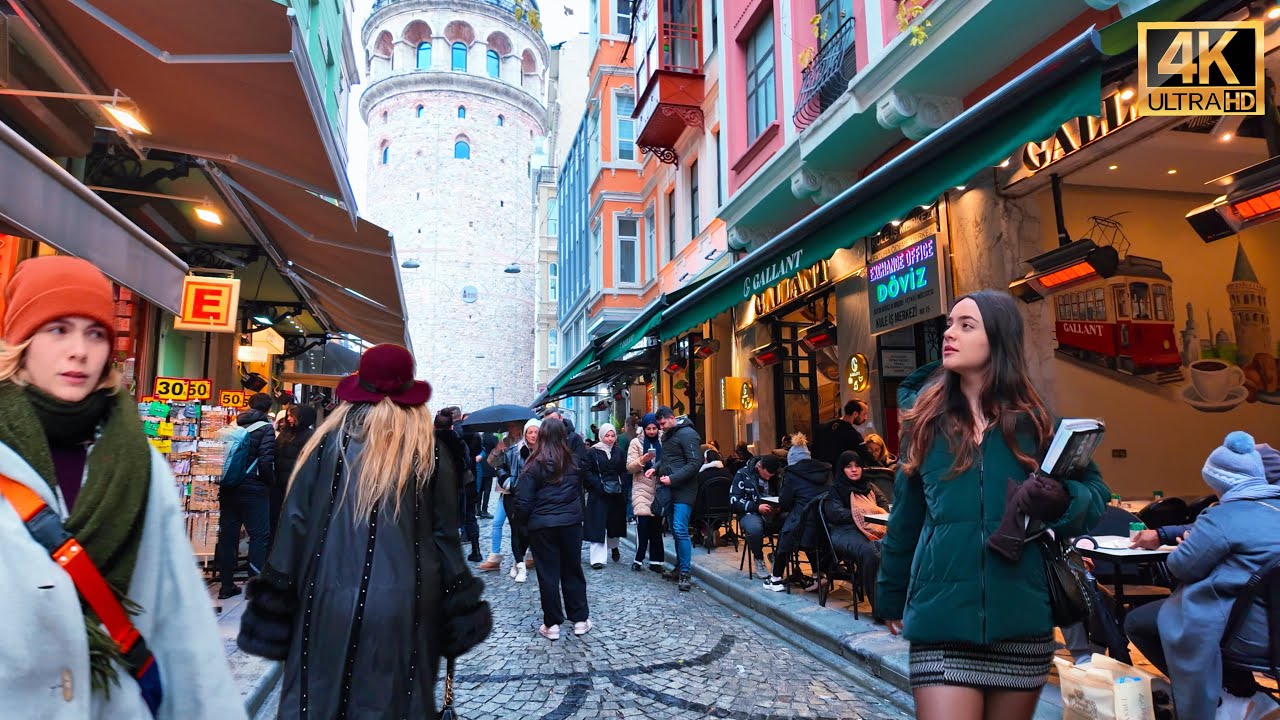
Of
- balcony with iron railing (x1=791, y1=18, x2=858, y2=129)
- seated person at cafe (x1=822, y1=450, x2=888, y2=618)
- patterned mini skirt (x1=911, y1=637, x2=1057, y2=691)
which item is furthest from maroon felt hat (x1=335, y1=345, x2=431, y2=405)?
balcony with iron railing (x1=791, y1=18, x2=858, y2=129)

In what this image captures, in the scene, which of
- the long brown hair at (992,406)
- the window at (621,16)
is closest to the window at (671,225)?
the window at (621,16)

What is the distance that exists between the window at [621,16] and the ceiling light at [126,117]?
64.2 ft

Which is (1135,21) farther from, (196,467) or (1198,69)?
(196,467)

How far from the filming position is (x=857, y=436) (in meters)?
8.10

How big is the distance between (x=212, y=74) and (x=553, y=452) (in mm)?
4012

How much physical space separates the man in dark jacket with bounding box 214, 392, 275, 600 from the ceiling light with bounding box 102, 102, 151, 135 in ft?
9.80

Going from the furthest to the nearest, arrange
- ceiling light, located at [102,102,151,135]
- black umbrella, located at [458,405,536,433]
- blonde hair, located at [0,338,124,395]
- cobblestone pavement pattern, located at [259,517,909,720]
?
black umbrella, located at [458,405,536,433] → ceiling light, located at [102,102,151,135] → cobblestone pavement pattern, located at [259,517,909,720] → blonde hair, located at [0,338,124,395]

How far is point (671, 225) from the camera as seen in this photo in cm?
1877

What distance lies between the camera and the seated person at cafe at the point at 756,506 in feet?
27.0

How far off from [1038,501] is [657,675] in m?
3.73

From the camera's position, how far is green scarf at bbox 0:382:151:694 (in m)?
1.43

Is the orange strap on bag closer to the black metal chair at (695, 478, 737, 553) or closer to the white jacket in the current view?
the white jacket

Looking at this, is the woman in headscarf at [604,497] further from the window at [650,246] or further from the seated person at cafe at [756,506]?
the window at [650,246]

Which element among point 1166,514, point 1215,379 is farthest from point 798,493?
point 1215,379
